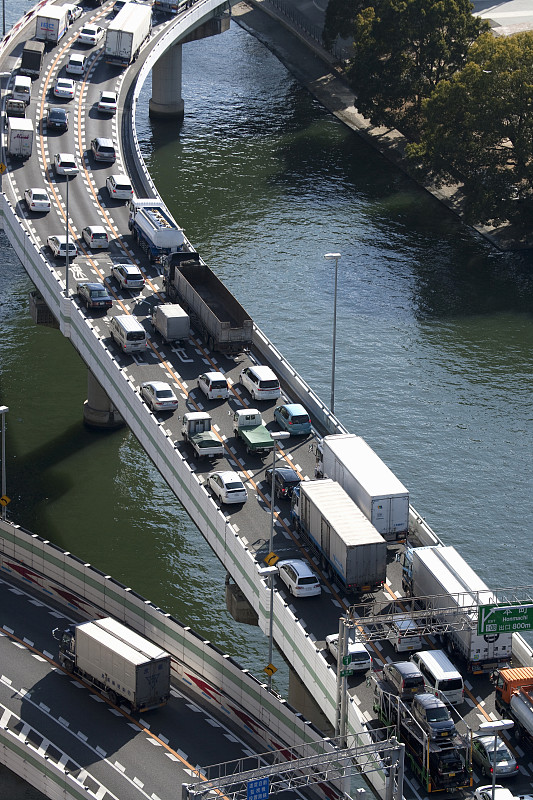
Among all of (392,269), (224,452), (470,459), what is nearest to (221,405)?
(224,452)

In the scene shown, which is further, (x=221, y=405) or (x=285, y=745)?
(x=221, y=405)

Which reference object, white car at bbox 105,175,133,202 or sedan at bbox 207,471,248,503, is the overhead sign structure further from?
white car at bbox 105,175,133,202

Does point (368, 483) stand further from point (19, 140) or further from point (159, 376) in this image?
point (19, 140)

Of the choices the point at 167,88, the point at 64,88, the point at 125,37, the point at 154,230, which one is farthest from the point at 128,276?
the point at 167,88

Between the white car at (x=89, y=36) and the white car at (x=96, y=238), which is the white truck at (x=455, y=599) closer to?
the white car at (x=96, y=238)

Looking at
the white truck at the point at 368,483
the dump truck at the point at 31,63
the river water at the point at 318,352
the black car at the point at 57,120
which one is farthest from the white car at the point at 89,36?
the white truck at the point at 368,483

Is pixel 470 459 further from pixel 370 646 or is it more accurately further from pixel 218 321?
pixel 370 646

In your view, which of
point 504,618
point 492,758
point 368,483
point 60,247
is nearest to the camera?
point 492,758
